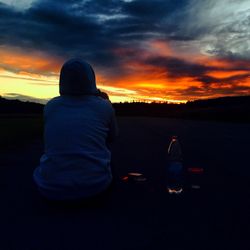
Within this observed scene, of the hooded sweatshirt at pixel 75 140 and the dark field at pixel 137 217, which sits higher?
the hooded sweatshirt at pixel 75 140

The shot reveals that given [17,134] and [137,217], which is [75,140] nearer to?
[137,217]

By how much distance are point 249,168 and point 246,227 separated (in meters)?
5.16

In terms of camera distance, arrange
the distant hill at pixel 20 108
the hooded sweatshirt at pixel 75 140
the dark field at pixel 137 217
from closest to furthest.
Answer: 1. the dark field at pixel 137 217
2. the hooded sweatshirt at pixel 75 140
3. the distant hill at pixel 20 108

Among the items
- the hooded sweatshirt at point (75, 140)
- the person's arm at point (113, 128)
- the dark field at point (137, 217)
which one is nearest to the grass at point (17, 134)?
the dark field at point (137, 217)

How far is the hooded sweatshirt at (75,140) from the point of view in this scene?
6.21m

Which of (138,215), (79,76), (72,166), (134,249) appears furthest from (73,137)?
(134,249)

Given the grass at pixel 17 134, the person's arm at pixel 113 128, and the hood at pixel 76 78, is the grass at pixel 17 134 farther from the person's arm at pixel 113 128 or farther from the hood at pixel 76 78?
the hood at pixel 76 78

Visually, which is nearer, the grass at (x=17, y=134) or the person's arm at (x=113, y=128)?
the person's arm at (x=113, y=128)

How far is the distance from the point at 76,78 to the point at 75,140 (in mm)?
798

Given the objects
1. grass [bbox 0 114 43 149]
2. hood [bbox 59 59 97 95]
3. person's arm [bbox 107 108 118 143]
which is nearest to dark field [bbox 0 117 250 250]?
person's arm [bbox 107 108 118 143]

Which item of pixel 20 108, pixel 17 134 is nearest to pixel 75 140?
pixel 17 134

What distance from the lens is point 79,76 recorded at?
6457mm

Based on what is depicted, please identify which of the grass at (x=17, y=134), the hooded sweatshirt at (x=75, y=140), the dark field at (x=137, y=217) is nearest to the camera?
the dark field at (x=137, y=217)

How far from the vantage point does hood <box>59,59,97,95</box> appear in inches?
254
